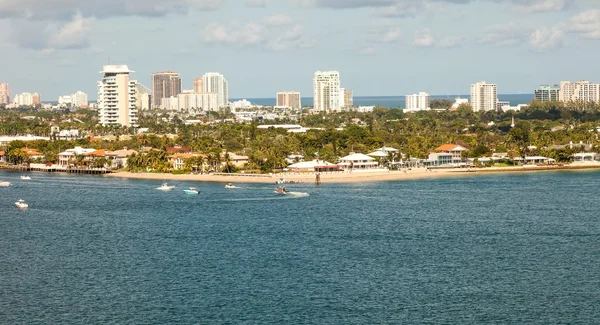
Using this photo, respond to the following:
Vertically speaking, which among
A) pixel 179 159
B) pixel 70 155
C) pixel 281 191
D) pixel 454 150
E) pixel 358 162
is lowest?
pixel 281 191

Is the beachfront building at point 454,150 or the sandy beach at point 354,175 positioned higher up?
the beachfront building at point 454,150

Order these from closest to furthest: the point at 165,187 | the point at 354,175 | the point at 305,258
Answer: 1. the point at 305,258
2. the point at 165,187
3. the point at 354,175

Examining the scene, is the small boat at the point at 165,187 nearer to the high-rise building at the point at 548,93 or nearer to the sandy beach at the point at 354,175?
the sandy beach at the point at 354,175

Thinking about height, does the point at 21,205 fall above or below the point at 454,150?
below

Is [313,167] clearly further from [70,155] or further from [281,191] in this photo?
[70,155]

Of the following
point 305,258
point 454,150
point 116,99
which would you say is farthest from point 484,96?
point 305,258

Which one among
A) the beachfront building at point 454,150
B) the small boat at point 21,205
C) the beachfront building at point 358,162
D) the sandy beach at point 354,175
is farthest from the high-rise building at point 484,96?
the small boat at point 21,205
